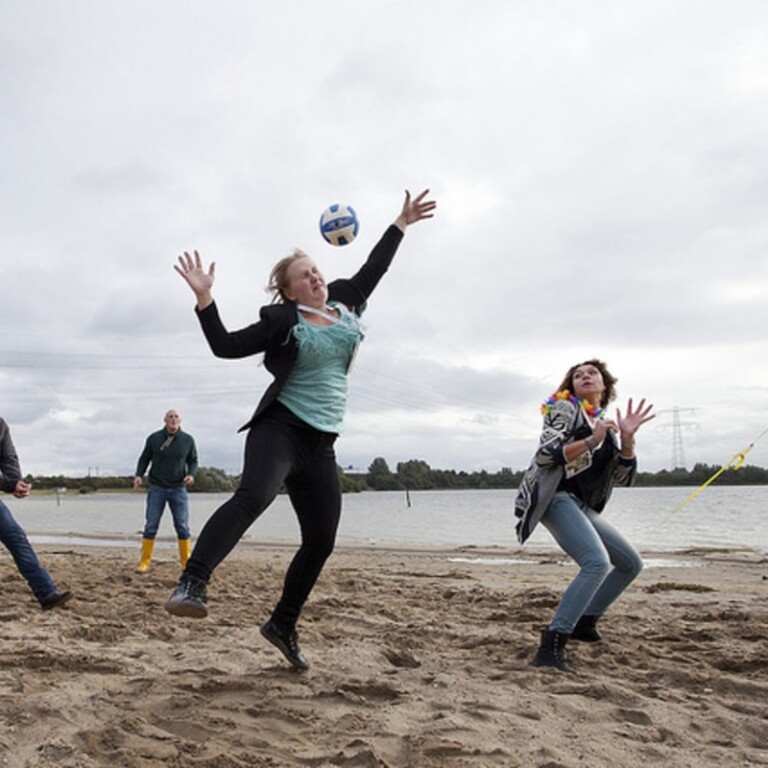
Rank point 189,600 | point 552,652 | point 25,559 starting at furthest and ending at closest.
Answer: point 25,559 → point 552,652 → point 189,600

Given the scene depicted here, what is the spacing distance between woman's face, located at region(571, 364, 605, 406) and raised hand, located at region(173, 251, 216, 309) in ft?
8.91

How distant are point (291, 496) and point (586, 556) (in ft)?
6.29

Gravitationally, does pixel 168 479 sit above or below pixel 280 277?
below

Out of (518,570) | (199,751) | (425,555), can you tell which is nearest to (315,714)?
(199,751)

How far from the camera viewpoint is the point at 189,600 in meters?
3.31

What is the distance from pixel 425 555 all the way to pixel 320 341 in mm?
14970

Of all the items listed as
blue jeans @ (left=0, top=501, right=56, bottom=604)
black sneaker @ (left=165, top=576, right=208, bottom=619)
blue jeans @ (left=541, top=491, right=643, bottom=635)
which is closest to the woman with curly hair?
blue jeans @ (left=541, top=491, right=643, bottom=635)

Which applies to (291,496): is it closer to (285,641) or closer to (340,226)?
(285,641)

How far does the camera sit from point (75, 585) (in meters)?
7.64

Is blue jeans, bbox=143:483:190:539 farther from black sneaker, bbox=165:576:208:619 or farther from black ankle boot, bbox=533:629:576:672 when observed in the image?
black sneaker, bbox=165:576:208:619

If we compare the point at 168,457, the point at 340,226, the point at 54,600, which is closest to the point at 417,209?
the point at 340,226

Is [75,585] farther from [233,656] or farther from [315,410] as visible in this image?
[315,410]

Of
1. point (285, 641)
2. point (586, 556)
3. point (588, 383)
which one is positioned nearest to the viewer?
point (285, 641)

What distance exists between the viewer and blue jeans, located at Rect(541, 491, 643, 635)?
15.4 ft
